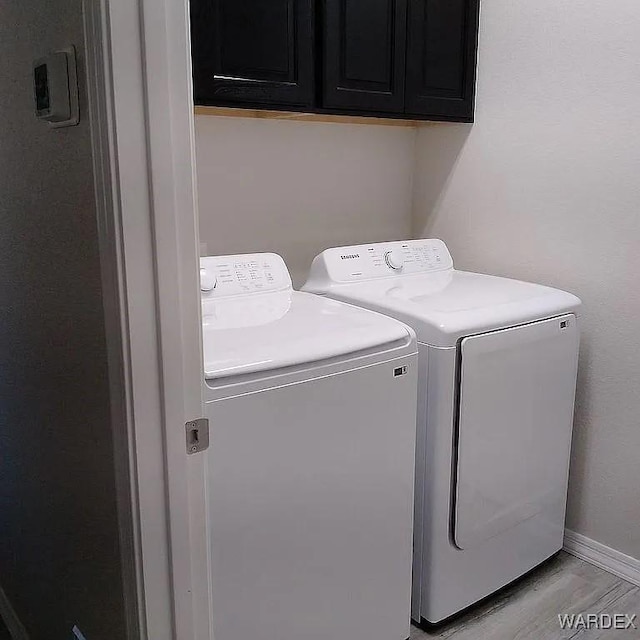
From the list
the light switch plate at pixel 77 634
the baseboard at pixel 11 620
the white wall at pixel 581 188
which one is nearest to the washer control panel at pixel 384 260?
the white wall at pixel 581 188

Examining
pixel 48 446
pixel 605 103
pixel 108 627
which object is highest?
pixel 605 103

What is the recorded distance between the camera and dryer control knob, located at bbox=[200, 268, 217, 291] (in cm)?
183

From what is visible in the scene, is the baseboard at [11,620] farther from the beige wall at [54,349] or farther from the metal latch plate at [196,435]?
the metal latch plate at [196,435]

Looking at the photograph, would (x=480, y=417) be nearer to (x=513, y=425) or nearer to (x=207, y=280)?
(x=513, y=425)

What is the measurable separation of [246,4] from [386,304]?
2.96 feet

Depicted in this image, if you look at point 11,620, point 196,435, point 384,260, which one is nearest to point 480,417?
point 384,260

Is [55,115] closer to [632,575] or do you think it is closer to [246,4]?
[246,4]

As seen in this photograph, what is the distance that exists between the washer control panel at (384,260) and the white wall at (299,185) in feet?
0.76

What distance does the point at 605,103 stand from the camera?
205 centimetres

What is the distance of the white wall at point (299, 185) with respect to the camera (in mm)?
2170

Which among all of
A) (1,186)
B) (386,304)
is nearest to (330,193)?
(386,304)

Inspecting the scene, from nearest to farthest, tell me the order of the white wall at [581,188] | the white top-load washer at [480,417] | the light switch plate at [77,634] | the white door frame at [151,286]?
the white door frame at [151,286]
the light switch plate at [77,634]
the white top-load washer at [480,417]
the white wall at [581,188]

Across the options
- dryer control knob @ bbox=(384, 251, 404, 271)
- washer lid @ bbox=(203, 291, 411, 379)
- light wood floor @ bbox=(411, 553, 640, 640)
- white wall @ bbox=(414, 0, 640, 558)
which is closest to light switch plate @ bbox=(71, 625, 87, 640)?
washer lid @ bbox=(203, 291, 411, 379)

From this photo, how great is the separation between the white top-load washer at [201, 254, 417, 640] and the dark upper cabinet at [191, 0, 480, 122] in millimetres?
549
